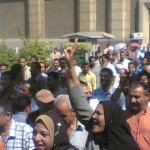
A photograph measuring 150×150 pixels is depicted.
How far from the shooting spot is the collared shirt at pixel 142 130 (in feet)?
19.2

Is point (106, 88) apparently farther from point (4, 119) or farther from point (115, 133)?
point (115, 133)

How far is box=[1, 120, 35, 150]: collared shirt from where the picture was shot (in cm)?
577

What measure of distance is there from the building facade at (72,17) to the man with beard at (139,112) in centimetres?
2554

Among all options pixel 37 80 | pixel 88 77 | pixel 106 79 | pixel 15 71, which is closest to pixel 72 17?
pixel 88 77

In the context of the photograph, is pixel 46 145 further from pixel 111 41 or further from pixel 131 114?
pixel 111 41

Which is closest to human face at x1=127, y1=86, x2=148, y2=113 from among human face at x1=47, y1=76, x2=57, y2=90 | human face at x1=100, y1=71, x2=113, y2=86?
human face at x1=100, y1=71, x2=113, y2=86

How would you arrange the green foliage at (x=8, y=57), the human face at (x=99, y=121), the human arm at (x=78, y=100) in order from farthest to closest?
1. the green foliage at (x=8, y=57)
2. the human arm at (x=78, y=100)
3. the human face at (x=99, y=121)

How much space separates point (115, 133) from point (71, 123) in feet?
4.67

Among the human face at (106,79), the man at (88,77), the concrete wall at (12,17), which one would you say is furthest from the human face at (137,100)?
the concrete wall at (12,17)

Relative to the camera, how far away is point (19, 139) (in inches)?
229

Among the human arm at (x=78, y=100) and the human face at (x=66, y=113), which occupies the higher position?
the human arm at (x=78, y=100)

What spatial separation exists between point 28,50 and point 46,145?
592 inches

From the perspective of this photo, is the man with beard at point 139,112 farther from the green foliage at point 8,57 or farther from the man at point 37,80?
the green foliage at point 8,57

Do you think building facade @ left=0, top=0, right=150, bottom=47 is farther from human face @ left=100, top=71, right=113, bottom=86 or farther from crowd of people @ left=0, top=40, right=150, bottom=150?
crowd of people @ left=0, top=40, right=150, bottom=150
